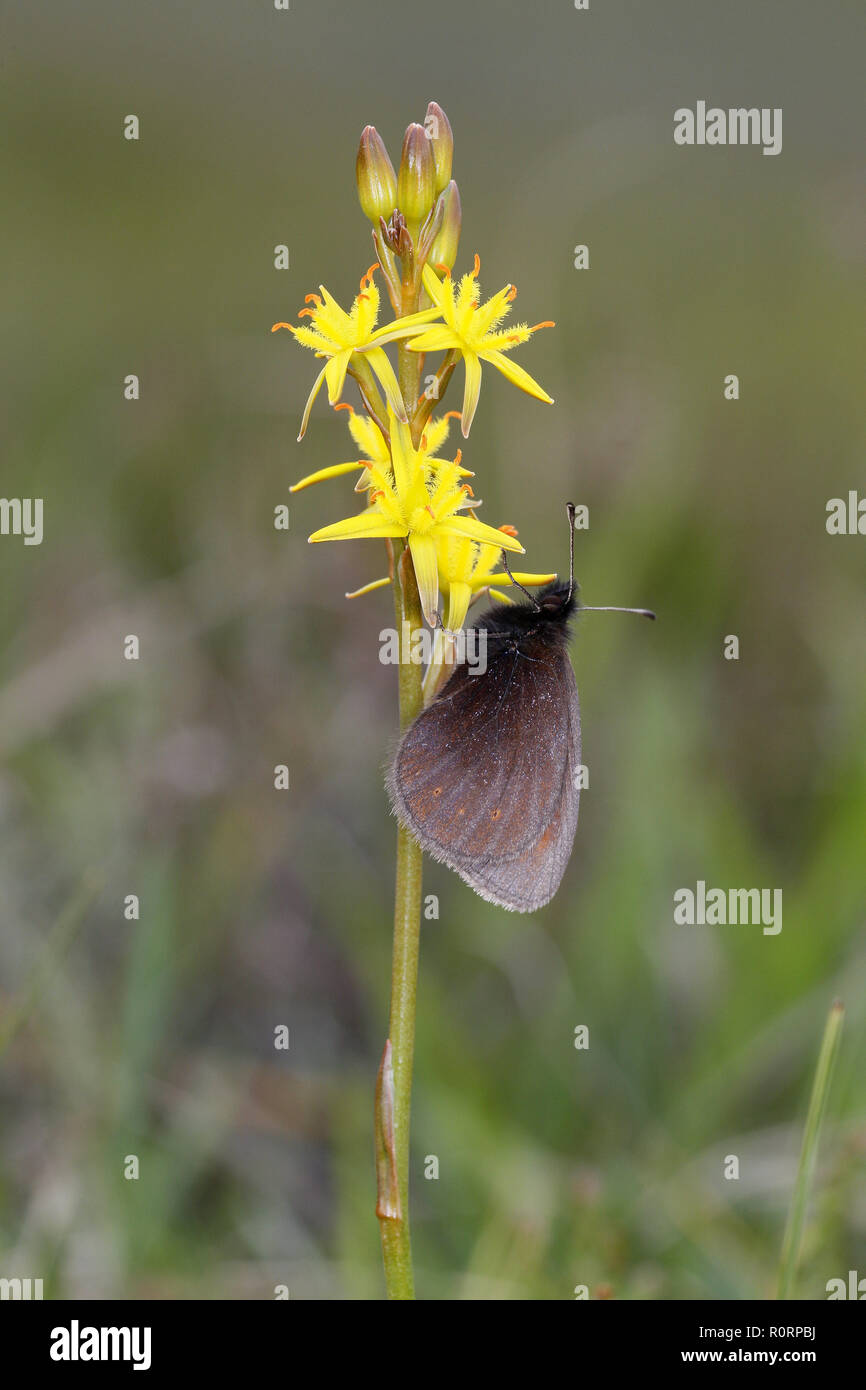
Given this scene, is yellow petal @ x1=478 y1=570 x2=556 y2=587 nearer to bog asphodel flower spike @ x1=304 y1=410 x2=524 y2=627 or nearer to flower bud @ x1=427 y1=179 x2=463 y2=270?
bog asphodel flower spike @ x1=304 y1=410 x2=524 y2=627

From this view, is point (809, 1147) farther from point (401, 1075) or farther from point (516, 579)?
point (516, 579)

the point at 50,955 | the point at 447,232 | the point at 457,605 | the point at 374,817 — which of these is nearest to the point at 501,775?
the point at 457,605

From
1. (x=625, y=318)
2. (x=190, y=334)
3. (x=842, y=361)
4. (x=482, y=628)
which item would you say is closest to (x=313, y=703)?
(x=482, y=628)

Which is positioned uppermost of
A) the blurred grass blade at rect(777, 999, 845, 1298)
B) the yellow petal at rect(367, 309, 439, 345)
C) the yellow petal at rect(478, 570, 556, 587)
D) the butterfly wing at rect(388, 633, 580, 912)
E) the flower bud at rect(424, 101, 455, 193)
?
the flower bud at rect(424, 101, 455, 193)

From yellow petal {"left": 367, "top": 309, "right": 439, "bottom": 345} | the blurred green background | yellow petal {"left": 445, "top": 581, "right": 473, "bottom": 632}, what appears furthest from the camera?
the blurred green background

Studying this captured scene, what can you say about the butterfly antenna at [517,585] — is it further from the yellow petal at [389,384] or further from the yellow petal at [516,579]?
the yellow petal at [389,384]

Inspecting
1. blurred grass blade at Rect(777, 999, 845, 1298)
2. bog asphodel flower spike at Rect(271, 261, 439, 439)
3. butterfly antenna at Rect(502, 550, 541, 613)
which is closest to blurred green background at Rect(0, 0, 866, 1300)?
blurred grass blade at Rect(777, 999, 845, 1298)
